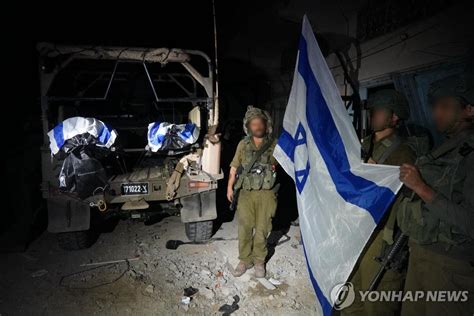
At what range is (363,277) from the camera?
2467 mm

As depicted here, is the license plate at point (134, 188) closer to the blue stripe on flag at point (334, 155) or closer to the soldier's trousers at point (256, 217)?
the soldier's trousers at point (256, 217)

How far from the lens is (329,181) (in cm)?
228

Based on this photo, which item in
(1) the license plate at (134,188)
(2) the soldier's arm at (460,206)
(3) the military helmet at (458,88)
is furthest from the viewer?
(1) the license plate at (134,188)

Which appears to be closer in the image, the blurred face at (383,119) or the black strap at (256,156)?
the blurred face at (383,119)

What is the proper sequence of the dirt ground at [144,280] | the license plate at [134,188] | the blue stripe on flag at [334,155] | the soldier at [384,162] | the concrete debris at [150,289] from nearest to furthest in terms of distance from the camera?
the blue stripe on flag at [334,155], the soldier at [384,162], the dirt ground at [144,280], the concrete debris at [150,289], the license plate at [134,188]

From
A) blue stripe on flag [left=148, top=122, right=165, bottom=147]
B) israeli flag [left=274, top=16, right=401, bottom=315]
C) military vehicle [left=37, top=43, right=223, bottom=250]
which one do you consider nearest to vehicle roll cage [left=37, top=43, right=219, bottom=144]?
military vehicle [left=37, top=43, right=223, bottom=250]

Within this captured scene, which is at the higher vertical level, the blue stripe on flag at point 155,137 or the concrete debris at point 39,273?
the blue stripe on flag at point 155,137

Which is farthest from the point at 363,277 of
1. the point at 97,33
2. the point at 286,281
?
the point at 97,33

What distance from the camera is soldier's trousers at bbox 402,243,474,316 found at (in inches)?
69.3

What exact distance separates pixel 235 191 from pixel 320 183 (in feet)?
5.38

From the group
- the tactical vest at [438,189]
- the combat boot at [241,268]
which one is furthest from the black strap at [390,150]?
the combat boot at [241,268]

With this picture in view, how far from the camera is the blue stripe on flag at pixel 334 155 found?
1.96m

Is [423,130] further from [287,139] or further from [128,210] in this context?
[128,210]
